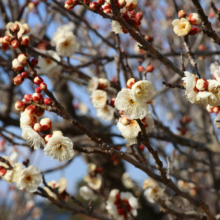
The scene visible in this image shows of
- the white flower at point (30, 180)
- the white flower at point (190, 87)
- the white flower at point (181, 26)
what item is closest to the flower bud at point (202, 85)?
the white flower at point (190, 87)

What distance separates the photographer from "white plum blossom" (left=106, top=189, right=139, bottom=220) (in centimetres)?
225

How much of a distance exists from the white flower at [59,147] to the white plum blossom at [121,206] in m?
1.11

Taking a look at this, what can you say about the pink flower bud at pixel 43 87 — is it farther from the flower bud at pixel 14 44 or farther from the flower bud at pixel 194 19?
the flower bud at pixel 194 19

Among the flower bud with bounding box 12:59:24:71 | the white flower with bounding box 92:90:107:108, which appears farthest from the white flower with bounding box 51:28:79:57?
the flower bud with bounding box 12:59:24:71

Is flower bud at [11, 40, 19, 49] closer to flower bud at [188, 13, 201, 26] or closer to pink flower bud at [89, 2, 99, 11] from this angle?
pink flower bud at [89, 2, 99, 11]

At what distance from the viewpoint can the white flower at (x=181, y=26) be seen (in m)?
1.57

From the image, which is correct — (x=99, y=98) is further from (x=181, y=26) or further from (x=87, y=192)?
(x=87, y=192)

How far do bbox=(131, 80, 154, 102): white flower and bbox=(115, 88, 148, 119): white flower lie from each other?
0.02 meters

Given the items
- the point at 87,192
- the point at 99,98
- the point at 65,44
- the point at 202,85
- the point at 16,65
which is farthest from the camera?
the point at 87,192

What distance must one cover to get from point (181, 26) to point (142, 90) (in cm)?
63

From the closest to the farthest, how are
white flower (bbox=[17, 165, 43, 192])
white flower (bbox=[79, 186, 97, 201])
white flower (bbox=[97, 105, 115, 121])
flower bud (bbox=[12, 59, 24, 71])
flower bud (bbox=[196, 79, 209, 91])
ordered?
flower bud (bbox=[196, 79, 209, 91]), flower bud (bbox=[12, 59, 24, 71]), white flower (bbox=[17, 165, 43, 192]), white flower (bbox=[97, 105, 115, 121]), white flower (bbox=[79, 186, 97, 201])

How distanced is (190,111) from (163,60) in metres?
3.30

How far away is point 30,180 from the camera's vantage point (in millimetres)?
1769

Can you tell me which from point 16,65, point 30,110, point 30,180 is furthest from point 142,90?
point 30,180
